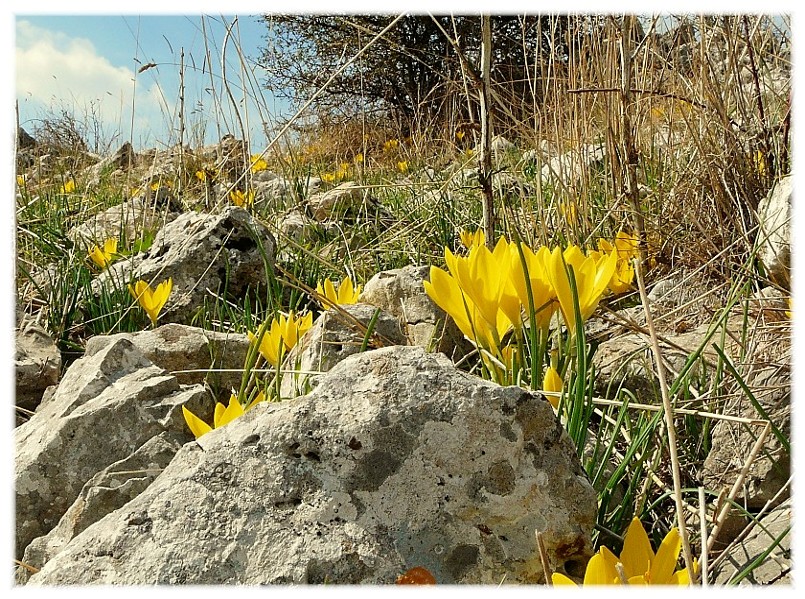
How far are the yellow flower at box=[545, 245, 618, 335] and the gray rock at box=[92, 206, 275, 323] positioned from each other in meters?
1.45

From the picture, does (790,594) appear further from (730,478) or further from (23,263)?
(23,263)

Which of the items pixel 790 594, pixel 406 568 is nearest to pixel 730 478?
pixel 790 594

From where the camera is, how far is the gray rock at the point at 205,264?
2.43 m

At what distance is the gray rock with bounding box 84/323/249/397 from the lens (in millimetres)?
1719

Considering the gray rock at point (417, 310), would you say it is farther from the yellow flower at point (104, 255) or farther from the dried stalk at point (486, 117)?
the yellow flower at point (104, 255)

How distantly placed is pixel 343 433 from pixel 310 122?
6790mm

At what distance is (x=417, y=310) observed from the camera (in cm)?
181

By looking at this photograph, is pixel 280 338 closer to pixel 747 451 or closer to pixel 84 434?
pixel 84 434

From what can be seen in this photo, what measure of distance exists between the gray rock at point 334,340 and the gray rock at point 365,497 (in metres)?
0.56

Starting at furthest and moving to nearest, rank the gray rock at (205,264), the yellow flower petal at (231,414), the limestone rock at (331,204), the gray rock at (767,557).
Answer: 1. the limestone rock at (331,204)
2. the gray rock at (205,264)
3. the yellow flower petal at (231,414)
4. the gray rock at (767,557)

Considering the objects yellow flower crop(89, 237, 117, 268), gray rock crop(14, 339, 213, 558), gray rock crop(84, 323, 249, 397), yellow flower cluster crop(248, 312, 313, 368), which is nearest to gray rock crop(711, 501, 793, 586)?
yellow flower cluster crop(248, 312, 313, 368)

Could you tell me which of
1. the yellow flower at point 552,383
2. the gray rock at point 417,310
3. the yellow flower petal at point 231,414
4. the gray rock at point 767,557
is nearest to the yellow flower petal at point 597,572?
the gray rock at point 767,557

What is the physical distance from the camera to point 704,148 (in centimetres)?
231

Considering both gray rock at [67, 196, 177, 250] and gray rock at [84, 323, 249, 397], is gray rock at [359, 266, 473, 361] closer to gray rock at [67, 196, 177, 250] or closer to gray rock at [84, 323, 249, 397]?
gray rock at [84, 323, 249, 397]
